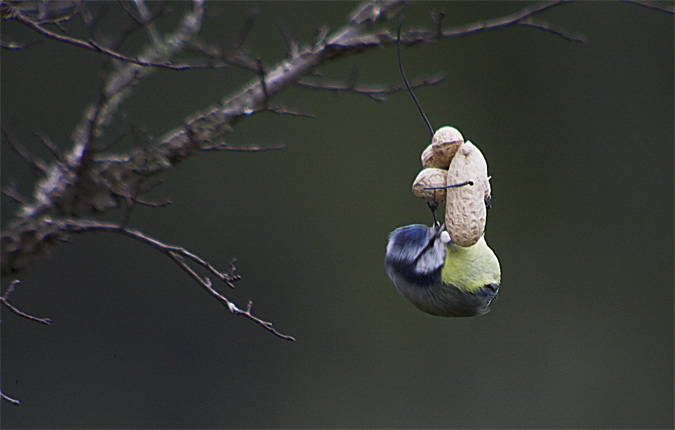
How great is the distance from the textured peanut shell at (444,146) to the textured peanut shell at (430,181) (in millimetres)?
14

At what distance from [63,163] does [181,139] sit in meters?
0.21

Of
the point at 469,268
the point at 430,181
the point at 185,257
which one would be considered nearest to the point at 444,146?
the point at 430,181

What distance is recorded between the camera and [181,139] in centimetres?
123

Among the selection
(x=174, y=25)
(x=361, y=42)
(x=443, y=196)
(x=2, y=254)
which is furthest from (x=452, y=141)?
(x=174, y=25)

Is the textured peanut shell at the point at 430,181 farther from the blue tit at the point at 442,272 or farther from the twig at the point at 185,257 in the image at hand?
the twig at the point at 185,257

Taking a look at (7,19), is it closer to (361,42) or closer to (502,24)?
(361,42)

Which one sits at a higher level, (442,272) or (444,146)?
(444,146)

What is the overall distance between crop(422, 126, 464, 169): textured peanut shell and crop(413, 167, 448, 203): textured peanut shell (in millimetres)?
14

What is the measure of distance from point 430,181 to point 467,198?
6 centimetres

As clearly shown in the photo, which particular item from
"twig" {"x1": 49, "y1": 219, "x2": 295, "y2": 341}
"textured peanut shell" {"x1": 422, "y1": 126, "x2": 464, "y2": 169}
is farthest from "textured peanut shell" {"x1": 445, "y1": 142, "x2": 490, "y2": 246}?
"twig" {"x1": 49, "y1": 219, "x2": 295, "y2": 341}

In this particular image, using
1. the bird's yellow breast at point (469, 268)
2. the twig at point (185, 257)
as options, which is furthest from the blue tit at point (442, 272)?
the twig at point (185, 257)

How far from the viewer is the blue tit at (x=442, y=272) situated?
889 millimetres

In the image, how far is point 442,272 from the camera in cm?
90

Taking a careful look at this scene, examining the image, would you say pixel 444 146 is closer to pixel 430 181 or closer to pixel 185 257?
pixel 430 181
